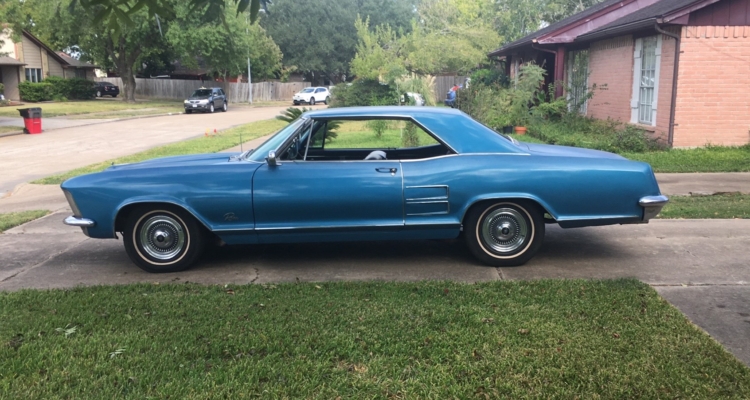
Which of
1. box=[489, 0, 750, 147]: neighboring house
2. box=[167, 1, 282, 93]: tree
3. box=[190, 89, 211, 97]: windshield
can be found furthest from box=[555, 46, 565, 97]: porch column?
box=[190, 89, 211, 97]: windshield

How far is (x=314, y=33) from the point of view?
235 ft

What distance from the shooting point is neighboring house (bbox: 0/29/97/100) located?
47781mm

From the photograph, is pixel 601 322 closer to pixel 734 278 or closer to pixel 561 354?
pixel 561 354

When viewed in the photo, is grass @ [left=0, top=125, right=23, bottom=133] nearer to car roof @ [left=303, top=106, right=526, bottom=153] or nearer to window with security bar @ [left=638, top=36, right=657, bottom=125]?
window with security bar @ [left=638, top=36, right=657, bottom=125]

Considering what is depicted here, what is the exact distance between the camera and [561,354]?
12.9ft

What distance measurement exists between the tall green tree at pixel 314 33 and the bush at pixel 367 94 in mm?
49781

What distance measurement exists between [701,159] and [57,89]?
48.0 meters

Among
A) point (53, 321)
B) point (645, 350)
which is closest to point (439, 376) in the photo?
point (645, 350)

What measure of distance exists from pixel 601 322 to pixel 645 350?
1.52 feet

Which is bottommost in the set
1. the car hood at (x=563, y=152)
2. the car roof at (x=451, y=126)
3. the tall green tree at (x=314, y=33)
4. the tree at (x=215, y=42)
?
the car hood at (x=563, y=152)

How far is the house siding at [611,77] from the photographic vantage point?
52.7 feet

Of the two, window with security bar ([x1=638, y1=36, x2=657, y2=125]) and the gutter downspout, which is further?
window with security bar ([x1=638, y1=36, x2=657, y2=125])

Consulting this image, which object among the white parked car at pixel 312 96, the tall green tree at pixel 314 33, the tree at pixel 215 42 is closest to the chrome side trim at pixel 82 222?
the tree at pixel 215 42

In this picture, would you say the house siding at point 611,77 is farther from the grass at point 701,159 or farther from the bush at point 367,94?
the bush at point 367,94
